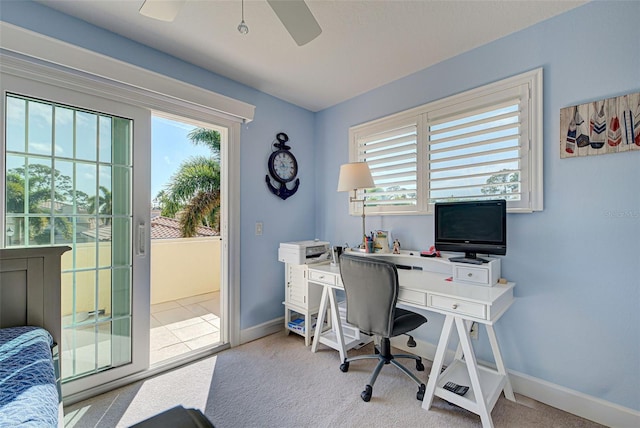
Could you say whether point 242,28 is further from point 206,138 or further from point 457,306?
point 206,138

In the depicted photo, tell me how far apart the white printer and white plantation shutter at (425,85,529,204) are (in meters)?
1.12

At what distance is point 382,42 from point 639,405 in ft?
8.77

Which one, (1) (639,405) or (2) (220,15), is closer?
(1) (639,405)

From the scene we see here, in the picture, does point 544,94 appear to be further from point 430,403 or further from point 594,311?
point 430,403

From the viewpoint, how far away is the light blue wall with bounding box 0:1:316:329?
7.52ft

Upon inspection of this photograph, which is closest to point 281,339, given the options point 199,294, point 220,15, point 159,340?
point 159,340

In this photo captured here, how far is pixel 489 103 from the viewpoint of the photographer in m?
2.04

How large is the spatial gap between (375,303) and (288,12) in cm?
171

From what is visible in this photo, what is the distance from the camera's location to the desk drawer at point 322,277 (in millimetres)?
2357

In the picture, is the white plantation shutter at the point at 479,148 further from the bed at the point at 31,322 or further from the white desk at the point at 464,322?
the bed at the point at 31,322

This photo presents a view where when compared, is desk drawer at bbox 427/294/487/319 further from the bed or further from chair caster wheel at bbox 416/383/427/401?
the bed

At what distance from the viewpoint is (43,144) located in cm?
176

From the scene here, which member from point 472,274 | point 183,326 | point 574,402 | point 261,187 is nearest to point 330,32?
point 261,187

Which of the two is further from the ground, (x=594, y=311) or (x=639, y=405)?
(x=594, y=311)
